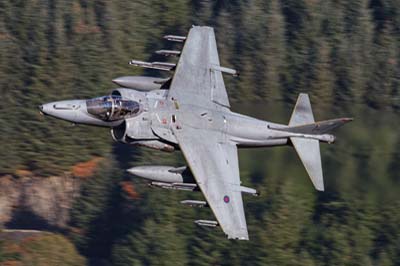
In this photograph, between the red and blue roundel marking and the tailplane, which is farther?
the tailplane

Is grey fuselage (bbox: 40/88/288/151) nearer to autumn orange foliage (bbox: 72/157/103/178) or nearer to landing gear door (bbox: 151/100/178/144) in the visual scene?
landing gear door (bbox: 151/100/178/144)

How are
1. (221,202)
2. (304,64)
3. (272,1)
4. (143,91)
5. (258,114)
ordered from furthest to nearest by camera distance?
(272,1) → (304,64) → (258,114) → (143,91) → (221,202)

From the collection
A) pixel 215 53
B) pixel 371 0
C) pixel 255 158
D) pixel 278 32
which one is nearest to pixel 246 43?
pixel 278 32

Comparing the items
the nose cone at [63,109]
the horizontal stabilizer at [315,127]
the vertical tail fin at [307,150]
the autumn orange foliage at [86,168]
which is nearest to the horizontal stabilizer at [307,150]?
the vertical tail fin at [307,150]

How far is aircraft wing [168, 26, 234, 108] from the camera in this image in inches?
1636

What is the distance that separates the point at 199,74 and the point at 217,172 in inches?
150

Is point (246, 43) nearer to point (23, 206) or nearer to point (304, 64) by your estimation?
point (304, 64)

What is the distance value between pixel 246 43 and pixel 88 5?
12.2 meters

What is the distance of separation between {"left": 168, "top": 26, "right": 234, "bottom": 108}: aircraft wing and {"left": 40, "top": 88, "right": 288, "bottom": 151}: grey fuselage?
1.69 ft

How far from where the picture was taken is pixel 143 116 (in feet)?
131

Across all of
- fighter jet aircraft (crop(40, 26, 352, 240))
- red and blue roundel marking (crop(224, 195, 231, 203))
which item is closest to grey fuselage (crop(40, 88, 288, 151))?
fighter jet aircraft (crop(40, 26, 352, 240))

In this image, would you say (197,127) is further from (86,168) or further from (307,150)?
(86,168)

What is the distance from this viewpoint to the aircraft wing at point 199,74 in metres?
41.6

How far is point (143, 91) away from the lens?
42.3m
